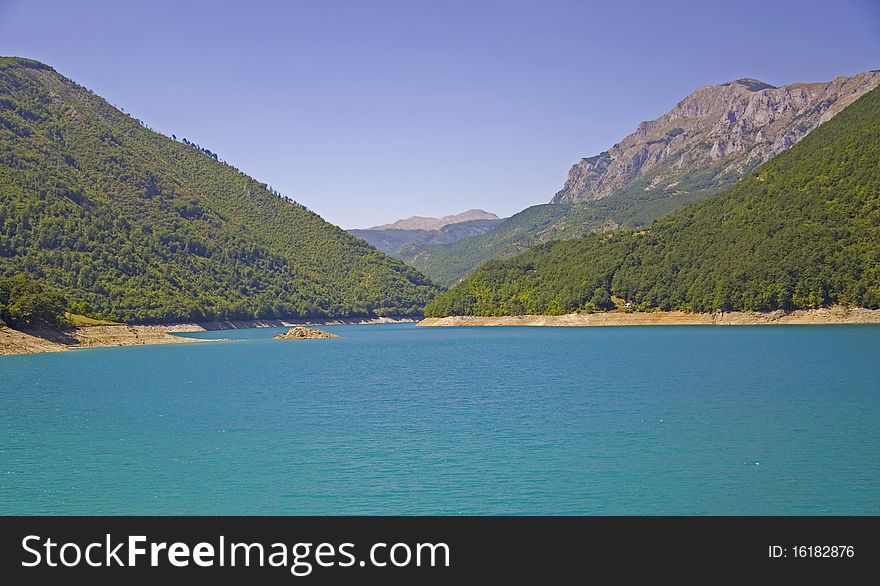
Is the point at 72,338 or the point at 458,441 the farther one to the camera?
the point at 72,338

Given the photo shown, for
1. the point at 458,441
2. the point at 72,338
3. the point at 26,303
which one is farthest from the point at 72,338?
the point at 458,441

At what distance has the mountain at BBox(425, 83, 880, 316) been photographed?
4542 inches

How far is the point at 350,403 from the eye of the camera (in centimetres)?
3984

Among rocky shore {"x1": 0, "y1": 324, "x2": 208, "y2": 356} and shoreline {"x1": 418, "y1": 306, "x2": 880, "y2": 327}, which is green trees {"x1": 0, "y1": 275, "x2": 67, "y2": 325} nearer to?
rocky shore {"x1": 0, "y1": 324, "x2": 208, "y2": 356}

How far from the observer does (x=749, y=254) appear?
12875cm

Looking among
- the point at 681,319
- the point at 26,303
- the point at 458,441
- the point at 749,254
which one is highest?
the point at 749,254

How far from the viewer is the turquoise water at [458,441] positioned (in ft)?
68.9

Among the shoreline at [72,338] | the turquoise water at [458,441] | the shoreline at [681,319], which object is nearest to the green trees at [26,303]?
the shoreline at [72,338]

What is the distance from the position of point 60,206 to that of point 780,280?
5127 inches

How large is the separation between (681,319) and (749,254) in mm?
14800

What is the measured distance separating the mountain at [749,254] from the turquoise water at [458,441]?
62743 mm

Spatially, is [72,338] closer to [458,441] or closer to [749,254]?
[458,441]
